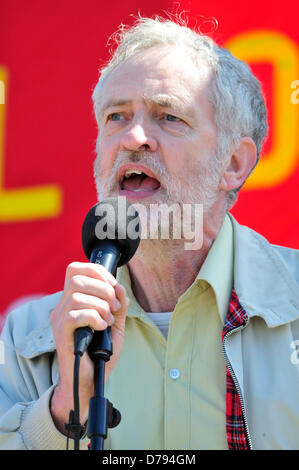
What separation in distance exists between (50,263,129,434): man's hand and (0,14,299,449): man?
0.01 meters

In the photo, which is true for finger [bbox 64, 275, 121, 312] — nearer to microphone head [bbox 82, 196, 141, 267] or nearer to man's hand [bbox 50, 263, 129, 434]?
man's hand [bbox 50, 263, 129, 434]

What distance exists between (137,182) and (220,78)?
2.03ft

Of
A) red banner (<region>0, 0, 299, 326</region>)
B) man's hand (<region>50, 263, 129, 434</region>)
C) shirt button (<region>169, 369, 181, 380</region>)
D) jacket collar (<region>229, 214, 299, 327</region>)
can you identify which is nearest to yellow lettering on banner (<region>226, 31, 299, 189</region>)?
red banner (<region>0, 0, 299, 326</region>)

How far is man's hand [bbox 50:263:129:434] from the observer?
1665 mm

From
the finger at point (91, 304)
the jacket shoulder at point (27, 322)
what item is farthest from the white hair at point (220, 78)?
the finger at point (91, 304)

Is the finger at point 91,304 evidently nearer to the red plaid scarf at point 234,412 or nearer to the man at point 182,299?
the man at point 182,299

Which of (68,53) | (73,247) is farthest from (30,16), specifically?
(73,247)

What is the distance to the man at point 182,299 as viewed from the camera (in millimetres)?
2234

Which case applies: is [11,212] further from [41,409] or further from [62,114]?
[41,409]

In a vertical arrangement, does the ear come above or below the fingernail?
above

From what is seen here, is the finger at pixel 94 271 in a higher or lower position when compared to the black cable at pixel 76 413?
higher

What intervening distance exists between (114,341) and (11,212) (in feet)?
8.33

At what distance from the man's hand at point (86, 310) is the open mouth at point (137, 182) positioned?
0.82 meters

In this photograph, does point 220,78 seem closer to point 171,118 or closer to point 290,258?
point 171,118
